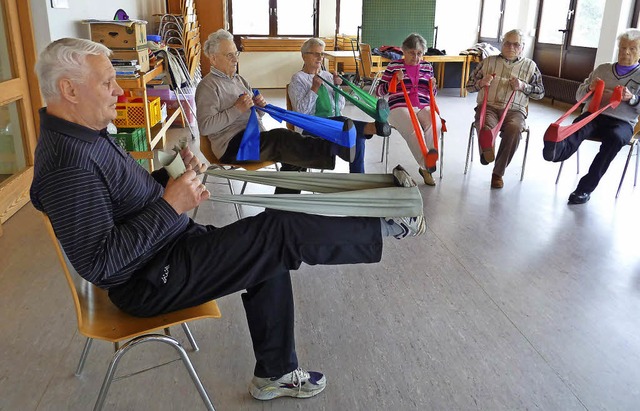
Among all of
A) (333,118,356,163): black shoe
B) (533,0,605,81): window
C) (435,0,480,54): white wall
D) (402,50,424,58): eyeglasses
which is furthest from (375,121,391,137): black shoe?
(435,0,480,54): white wall

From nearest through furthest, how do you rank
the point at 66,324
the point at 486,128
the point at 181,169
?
the point at 181,169
the point at 66,324
the point at 486,128

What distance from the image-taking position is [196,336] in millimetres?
2188

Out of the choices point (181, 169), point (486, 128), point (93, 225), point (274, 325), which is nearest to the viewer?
point (93, 225)

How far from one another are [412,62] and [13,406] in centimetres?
349

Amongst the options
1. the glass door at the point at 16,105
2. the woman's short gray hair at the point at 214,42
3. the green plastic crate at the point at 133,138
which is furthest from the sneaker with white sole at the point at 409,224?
the green plastic crate at the point at 133,138

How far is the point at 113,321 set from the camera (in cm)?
153

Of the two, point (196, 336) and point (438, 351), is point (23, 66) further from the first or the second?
point (438, 351)

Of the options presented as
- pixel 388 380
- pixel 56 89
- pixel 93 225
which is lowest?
pixel 388 380

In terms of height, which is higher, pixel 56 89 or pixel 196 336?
pixel 56 89

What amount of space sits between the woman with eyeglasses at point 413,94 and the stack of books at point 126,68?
6.16 feet

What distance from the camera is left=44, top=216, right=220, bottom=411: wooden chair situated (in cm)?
145

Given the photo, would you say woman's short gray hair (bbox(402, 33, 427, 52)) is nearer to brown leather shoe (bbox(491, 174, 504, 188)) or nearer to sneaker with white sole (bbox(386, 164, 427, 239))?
brown leather shoe (bbox(491, 174, 504, 188))

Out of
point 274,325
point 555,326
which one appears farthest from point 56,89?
point 555,326

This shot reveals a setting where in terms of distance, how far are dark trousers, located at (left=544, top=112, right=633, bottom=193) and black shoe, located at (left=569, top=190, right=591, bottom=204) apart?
0.09 feet
